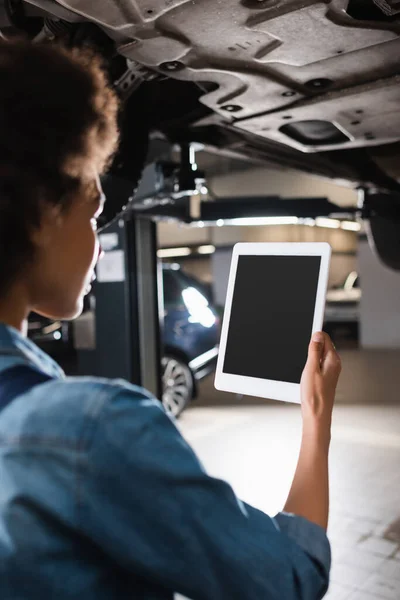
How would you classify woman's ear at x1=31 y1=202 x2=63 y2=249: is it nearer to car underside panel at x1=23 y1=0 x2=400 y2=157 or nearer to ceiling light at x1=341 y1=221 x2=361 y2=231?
car underside panel at x1=23 y1=0 x2=400 y2=157

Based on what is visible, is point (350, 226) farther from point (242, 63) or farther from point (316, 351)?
point (316, 351)

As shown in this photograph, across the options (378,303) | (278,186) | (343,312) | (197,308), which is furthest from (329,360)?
(278,186)

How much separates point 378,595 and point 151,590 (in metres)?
1.84

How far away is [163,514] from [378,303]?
9299 millimetres

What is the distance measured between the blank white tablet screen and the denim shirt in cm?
45

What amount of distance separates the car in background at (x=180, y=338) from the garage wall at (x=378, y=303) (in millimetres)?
4977

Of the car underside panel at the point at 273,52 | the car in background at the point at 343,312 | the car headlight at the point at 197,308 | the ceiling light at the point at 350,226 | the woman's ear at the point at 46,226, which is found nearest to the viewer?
the woman's ear at the point at 46,226

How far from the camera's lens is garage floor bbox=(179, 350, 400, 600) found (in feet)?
7.82

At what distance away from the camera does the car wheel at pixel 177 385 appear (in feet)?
15.4

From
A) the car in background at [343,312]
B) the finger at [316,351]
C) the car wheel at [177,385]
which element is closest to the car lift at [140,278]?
the car wheel at [177,385]

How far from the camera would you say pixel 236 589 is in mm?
588

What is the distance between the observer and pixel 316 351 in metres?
0.92

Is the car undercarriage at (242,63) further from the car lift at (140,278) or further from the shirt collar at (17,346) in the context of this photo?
the shirt collar at (17,346)

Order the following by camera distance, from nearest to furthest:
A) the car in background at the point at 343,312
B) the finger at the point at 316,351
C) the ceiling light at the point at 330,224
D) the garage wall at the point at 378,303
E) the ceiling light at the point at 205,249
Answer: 1. the finger at the point at 316,351
2. the garage wall at the point at 378,303
3. the car in background at the point at 343,312
4. the ceiling light at the point at 330,224
5. the ceiling light at the point at 205,249
